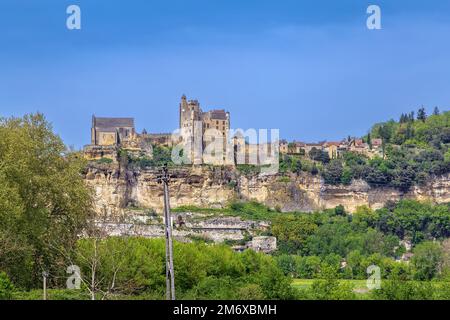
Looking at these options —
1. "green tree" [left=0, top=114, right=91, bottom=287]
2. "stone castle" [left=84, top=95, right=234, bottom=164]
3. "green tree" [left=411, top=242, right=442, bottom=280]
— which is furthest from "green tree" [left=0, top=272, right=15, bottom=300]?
"stone castle" [left=84, top=95, right=234, bottom=164]

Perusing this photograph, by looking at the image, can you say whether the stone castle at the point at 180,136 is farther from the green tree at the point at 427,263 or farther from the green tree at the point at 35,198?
the green tree at the point at 35,198

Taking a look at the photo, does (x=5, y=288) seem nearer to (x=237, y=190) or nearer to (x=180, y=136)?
(x=237, y=190)

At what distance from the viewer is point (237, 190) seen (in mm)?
133625

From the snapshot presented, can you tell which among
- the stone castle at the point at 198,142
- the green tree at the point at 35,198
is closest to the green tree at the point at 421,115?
the stone castle at the point at 198,142

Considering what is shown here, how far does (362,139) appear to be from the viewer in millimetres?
156000

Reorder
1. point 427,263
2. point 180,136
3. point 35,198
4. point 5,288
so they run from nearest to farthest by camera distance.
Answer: point 5,288 < point 35,198 < point 427,263 < point 180,136

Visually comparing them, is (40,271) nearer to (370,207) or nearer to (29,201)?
(29,201)

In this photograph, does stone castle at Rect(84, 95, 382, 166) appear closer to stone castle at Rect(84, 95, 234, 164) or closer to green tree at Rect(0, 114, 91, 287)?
stone castle at Rect(84, 95, 234, 164)

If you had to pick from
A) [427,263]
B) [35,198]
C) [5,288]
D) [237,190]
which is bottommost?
[427,263]

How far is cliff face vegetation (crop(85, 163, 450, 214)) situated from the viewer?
13088 centimetres

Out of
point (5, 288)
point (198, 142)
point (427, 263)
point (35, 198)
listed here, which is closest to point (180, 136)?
point (198, 142)

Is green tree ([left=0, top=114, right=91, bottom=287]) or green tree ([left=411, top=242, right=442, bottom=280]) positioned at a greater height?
green tree ([left=0, top=114, right=91, bottom=287])

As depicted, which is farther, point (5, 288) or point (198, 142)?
point (198, 142)

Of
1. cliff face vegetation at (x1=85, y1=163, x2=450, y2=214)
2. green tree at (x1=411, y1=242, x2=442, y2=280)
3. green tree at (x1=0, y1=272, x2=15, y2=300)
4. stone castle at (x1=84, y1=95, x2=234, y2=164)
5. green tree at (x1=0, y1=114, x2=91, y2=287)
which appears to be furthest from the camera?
stone castle at (x1=84, y1=95, x2=234, y2=164)
